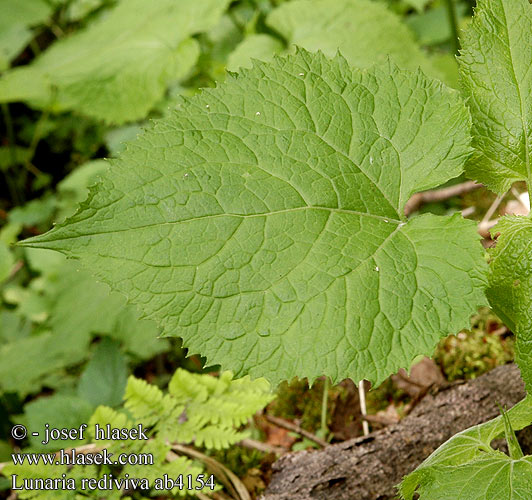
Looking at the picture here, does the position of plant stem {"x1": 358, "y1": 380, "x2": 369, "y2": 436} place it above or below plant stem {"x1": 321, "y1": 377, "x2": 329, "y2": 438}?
above

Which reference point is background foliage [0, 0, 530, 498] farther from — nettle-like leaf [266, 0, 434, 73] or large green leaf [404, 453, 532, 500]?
large green leaf [404, 453, 532, 500]

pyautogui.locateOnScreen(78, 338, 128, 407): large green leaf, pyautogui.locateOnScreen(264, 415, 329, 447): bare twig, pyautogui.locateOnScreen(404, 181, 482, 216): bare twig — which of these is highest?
pyautogui.locateOnScreen(404, 181, 482, 216): bare twig

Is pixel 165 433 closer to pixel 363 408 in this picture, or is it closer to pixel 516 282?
pixel 363 408

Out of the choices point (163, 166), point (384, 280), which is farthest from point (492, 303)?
point (163, 166)

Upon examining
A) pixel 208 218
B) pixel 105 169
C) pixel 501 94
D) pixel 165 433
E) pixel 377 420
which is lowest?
pixel 165 433

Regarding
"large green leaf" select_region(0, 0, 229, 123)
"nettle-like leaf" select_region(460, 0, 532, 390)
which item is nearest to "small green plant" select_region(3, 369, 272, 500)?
"nettle-like leaf" select_region(460, 0, 532, 390)

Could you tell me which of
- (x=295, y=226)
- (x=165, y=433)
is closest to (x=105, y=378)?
(x=165, y=433)
